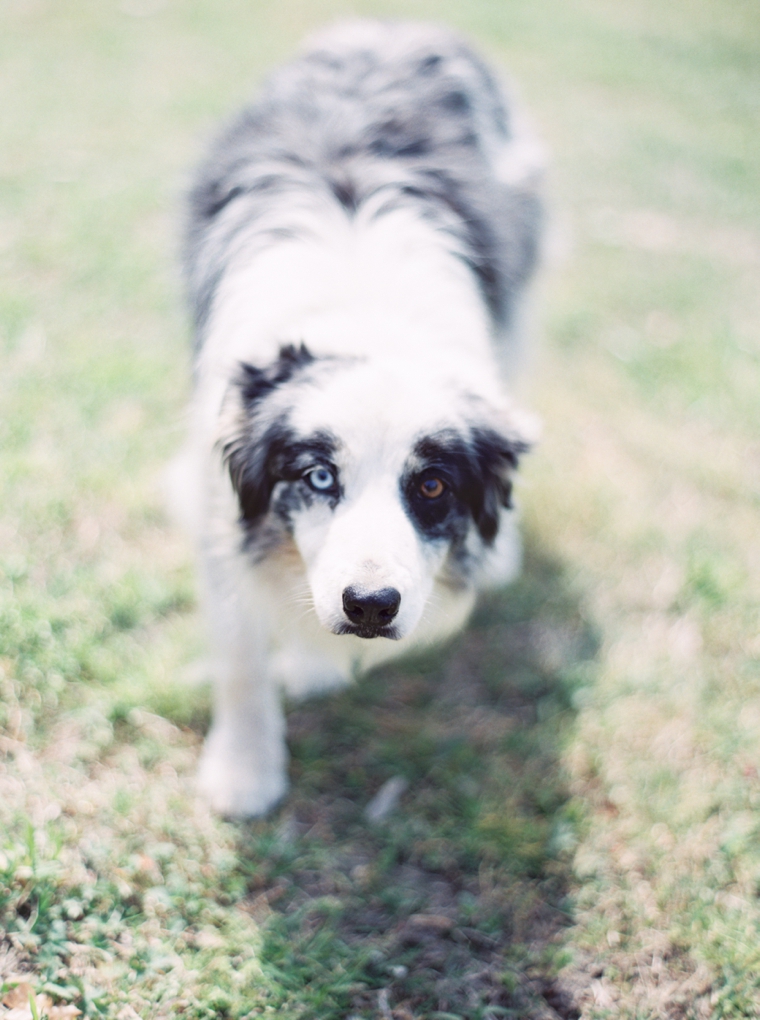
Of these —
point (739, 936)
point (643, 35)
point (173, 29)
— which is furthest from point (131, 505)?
point (643, 35)

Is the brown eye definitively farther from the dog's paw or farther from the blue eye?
the dog's paw

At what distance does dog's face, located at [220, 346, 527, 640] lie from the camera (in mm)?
1931

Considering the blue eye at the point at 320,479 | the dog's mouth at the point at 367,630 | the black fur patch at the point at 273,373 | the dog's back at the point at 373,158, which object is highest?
the dog's back at the point at 373,158

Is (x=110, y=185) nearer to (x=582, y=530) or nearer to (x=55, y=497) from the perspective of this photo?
(x=55, y=497)

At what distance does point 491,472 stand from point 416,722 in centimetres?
102

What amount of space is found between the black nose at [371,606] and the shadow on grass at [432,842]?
891 mm

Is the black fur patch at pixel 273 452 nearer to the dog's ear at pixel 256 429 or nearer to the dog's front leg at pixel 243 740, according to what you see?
the dog's ear at pixel 256 429

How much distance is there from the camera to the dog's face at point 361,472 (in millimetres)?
1931

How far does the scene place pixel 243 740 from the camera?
248 cm

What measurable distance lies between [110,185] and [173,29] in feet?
16.8

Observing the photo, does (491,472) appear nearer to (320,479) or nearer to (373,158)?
(320,479)

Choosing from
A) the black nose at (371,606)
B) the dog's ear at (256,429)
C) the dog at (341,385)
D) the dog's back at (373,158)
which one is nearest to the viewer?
the black nose at (371,606)

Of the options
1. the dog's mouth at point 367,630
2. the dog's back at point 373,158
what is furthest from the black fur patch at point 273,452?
the dog's back at point 373,158

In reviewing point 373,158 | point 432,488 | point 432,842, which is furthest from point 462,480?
point 373,158
